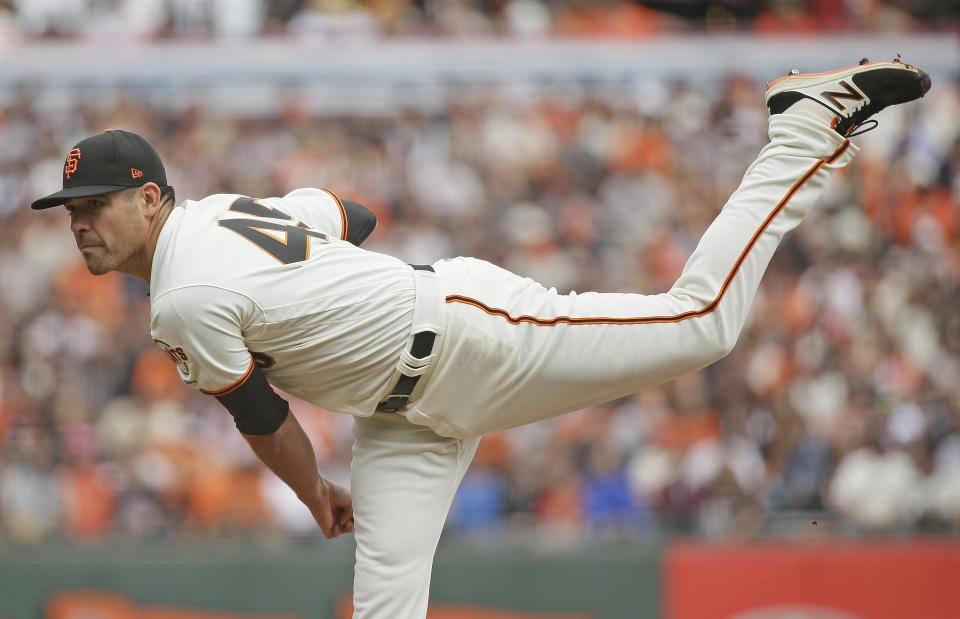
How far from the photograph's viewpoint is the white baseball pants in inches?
151

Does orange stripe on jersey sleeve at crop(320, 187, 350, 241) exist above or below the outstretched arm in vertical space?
above

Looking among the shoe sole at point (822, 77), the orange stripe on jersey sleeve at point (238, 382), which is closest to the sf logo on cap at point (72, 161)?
the orange stripe on jersey sleeve at point (238, 382)

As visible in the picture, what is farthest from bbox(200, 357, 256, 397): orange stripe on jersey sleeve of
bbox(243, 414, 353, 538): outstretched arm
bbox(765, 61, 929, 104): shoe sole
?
bbox(765, 61, 929, 104): shoe sole

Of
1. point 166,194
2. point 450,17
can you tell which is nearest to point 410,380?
point 166,194

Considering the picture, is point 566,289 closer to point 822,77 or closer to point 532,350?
point 822,77

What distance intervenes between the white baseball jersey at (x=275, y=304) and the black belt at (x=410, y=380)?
0.13 ft

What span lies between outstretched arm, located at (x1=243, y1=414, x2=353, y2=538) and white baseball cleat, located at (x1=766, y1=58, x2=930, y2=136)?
2009mm

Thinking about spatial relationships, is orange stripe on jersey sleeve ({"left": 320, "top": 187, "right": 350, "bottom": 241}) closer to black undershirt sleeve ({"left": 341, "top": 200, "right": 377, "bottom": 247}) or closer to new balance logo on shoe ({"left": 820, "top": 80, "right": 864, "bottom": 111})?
black undershirt sleeve ({"left": 341, "top": 200, "right": 377, "bottom": 247})

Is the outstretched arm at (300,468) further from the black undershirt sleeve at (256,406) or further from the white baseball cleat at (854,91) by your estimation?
the white baseball cleat at (854,91)

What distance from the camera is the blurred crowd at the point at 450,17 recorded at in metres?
11.4

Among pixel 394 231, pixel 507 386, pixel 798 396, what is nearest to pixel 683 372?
pixel 507 386

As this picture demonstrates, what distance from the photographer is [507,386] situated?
387cm

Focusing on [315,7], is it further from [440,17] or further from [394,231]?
[394,231]

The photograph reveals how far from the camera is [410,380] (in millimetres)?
3803
